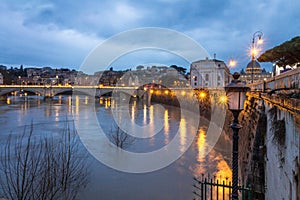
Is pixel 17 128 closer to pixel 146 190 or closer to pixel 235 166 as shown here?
pixel 146 190

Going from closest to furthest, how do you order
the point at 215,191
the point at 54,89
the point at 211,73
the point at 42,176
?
1. the point at 42,176
2. the point at 215,191
3. the point at 54,89
4. the point at 211,73

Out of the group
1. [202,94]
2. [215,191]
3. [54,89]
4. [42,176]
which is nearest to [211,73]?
[202,94]

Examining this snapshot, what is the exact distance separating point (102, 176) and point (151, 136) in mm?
9078

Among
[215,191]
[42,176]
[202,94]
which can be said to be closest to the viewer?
[42,176]

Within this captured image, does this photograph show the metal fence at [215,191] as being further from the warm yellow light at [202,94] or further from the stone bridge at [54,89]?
the stone bridge at [54,89]

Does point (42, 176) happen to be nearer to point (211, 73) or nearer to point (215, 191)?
point (215, 191)

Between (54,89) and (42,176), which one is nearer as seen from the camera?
(42,176)

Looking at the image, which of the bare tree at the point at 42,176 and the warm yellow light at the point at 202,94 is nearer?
the bare tree at the point at 42,176

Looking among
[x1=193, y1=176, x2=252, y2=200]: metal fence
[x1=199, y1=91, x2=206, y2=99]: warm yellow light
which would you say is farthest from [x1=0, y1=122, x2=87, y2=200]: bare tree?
A: [x1=199, y1=91, x2=206, y2=99]: warm yellow light

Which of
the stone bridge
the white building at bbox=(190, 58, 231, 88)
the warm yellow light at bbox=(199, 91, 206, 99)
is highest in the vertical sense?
the white building at bbox=(190, 58, 231, 88)

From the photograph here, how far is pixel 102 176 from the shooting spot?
10.5 metres

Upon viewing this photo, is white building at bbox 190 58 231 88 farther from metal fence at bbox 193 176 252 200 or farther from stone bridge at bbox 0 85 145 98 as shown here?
metal fence at bbox 193 176 252 200

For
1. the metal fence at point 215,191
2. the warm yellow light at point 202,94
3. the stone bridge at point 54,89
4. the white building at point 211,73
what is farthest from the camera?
the white building at point 211,73

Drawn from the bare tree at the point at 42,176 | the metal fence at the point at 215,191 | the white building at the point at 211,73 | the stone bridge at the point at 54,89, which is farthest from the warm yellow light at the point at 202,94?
the stone bridge at the point at 54,89
